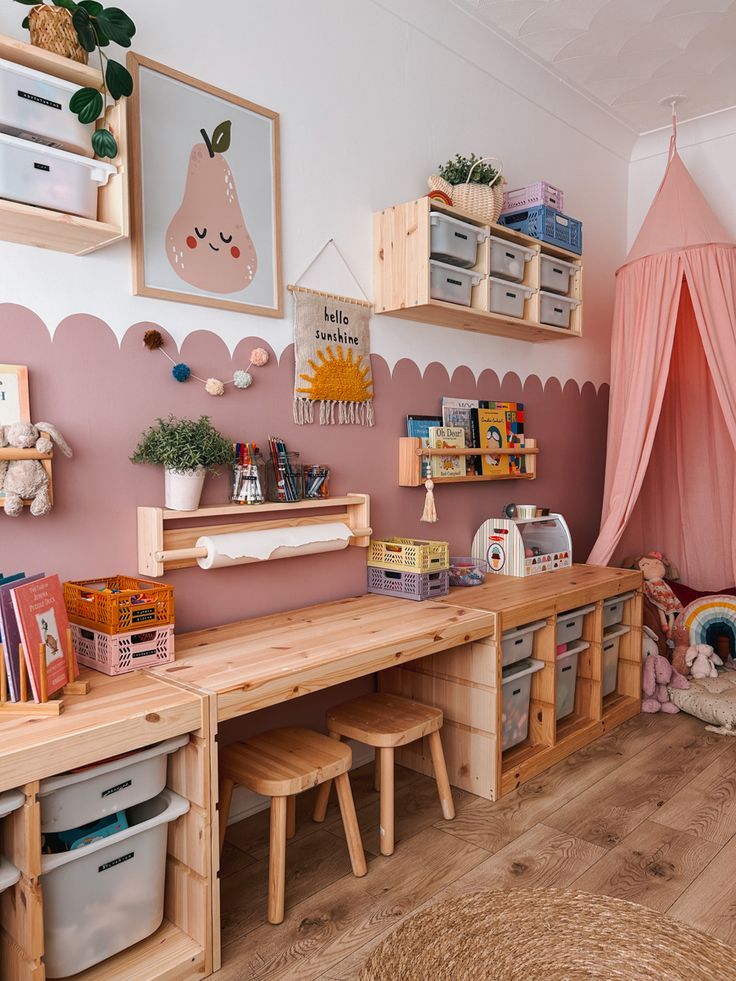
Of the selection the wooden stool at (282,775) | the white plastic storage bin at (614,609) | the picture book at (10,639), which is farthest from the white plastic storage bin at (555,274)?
the picture book at (10,639)

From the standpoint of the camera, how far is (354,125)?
269 cm

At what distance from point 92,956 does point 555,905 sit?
1.13 m

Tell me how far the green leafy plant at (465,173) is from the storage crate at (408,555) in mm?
1411

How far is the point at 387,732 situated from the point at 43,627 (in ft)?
3.52

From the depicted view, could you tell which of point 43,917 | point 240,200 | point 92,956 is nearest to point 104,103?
point 240,200

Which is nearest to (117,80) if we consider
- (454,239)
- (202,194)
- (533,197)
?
(202,194)

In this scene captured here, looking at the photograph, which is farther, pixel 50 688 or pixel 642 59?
pixel 642 59

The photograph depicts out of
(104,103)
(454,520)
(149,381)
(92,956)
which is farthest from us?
(454,520)

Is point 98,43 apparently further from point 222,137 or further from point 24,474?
point 24,474

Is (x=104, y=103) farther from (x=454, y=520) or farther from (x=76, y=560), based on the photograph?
(x=454, y=520)

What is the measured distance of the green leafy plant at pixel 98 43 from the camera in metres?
1.70

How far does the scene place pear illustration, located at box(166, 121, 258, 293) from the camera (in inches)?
86.1

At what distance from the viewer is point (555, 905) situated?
6.37ft

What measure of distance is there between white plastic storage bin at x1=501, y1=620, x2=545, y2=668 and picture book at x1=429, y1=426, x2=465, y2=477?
69 cm
